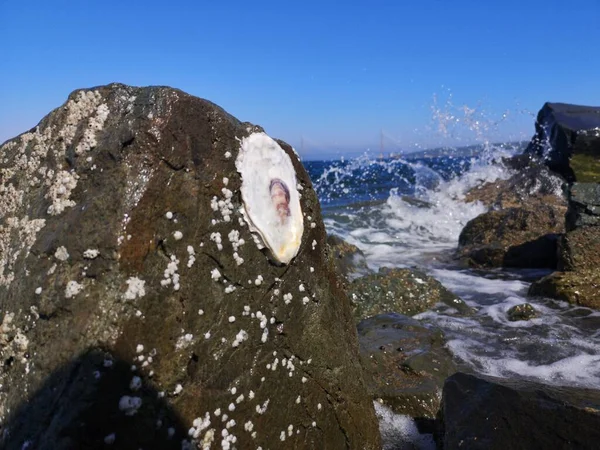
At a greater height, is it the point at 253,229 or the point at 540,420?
the point at 253,229

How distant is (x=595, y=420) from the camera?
1976 mm

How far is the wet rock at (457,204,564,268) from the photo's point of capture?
25.1ft

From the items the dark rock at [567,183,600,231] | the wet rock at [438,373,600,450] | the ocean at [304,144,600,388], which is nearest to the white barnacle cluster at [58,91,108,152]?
the wet rock at [438,373,600,450]

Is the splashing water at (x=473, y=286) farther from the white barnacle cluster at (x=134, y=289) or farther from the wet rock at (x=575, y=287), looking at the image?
the white barnacle cluster at (x=134, y=289)

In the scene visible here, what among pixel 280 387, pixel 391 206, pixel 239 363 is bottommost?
pixel 391 206

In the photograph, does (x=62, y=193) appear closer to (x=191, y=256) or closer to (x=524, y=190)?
(x=191, y=256)

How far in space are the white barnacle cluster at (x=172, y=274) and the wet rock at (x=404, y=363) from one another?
137 cm

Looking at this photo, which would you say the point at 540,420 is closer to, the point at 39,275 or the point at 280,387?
the point at 280,387

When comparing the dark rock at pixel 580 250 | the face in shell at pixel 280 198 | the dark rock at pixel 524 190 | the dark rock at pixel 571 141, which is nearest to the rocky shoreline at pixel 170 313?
the face in shell at pixel 280 198

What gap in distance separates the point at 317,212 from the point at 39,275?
121 cm

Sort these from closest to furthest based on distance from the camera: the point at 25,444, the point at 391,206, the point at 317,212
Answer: the point at 25,444
the point at 317,212
the point at 391,206

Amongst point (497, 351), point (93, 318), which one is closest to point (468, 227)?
point (497, 351)

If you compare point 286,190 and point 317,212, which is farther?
point 317,212

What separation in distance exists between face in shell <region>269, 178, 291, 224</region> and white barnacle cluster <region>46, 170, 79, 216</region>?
77cm
